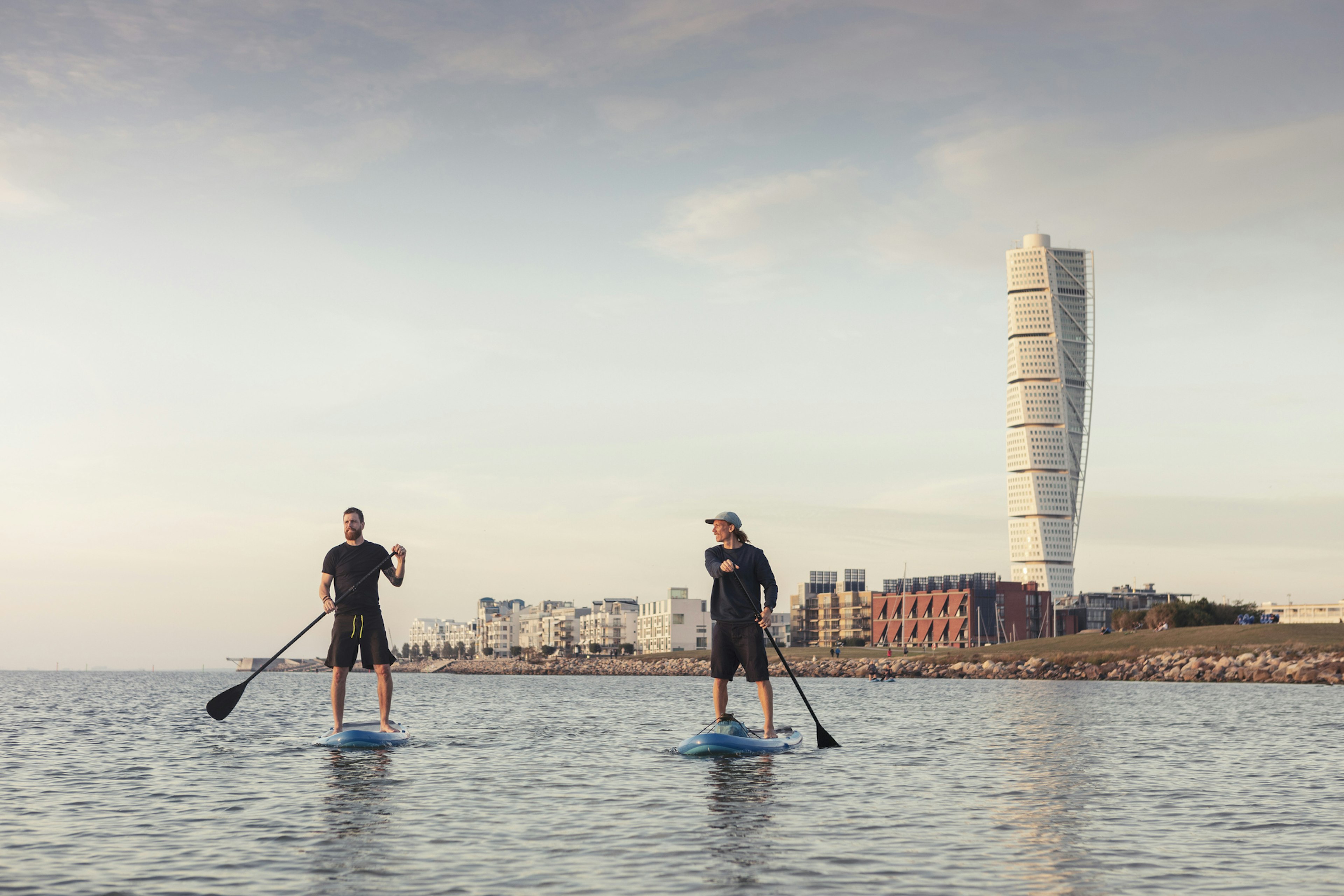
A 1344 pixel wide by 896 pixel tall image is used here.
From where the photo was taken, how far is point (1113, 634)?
124 metres

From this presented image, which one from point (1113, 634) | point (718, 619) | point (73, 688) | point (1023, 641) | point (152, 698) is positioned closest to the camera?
point (718, 619)

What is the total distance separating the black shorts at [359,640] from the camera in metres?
16.6

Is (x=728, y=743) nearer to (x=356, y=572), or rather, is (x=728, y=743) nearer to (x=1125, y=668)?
(x=356, y=572)

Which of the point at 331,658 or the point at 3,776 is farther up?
the point at 331,658

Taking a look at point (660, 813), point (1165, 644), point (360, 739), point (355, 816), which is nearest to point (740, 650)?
point (660, 813)

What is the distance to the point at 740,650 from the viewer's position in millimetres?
16828

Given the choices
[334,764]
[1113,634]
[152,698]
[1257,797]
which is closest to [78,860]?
[334,764]

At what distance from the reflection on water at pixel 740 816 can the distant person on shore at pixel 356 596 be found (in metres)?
4.91

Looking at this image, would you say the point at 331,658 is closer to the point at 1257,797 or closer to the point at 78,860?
the point at 78,860

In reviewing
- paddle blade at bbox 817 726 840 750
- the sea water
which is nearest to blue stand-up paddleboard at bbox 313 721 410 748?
the sea water

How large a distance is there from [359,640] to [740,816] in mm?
7297

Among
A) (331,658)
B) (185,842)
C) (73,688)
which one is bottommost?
(73,688)

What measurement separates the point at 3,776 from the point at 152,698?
4360 cm

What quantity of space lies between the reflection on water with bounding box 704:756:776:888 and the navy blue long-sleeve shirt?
6.62 ft
